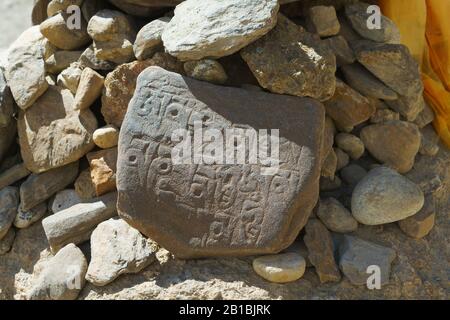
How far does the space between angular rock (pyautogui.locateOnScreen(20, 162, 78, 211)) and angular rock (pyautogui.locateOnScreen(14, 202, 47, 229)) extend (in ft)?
0.06

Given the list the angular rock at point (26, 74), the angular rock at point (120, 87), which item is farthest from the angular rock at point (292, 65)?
the angular rock at point (26, 74)

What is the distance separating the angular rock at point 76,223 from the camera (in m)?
2.62

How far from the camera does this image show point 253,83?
2.58m

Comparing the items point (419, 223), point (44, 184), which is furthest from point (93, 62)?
point (419, 223)

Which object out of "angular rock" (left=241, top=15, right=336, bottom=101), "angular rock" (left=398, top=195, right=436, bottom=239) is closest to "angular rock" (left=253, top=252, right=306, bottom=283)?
"angular rock" (left=398, top=195, right=436, bottom=239)

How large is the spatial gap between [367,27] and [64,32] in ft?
4.63

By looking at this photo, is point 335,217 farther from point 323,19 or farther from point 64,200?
point 64,200

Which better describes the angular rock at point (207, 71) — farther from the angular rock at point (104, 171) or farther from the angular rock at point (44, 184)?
the angular rock at point (44, 184)

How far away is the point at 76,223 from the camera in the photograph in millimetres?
2617

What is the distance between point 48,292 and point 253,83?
1214 mm

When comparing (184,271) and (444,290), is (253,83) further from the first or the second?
(444,290)

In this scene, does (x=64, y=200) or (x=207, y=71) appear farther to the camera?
(x=64, y=200)

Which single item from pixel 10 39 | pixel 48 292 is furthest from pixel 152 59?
pixel 10 39

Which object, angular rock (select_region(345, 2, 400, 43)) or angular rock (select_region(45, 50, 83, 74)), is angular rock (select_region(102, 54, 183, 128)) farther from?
angular rock (select_region(345, 2, 400, 43))
